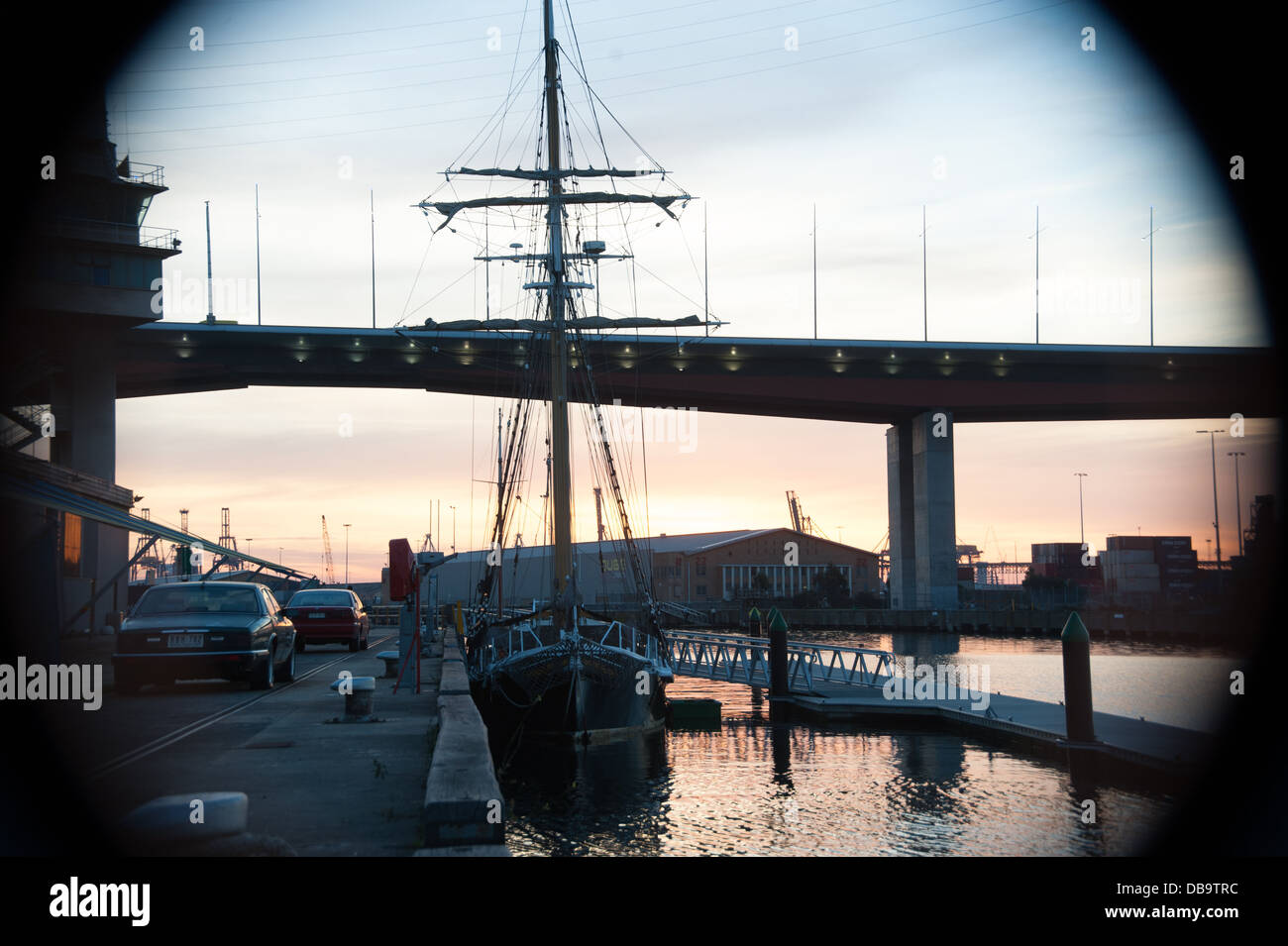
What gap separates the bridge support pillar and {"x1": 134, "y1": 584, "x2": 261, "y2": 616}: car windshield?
66.8m

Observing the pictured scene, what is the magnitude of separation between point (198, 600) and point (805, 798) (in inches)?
425

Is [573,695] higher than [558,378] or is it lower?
lower

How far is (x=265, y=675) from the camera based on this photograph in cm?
1973

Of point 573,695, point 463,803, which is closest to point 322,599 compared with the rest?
point 573,695

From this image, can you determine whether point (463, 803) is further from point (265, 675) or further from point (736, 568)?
point (736, 568)

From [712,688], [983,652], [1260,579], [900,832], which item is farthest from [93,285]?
[1260,579]

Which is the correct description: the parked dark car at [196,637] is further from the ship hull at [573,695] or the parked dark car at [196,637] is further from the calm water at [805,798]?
the ship hull at [573,695]

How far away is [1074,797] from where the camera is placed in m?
19.4

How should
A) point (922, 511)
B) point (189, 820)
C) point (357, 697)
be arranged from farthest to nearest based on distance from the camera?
point (922, 511), point (357, 697), point (189, 820)

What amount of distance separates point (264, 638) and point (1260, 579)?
87151 mm

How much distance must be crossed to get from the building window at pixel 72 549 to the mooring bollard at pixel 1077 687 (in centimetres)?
4893

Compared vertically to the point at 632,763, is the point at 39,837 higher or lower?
higher

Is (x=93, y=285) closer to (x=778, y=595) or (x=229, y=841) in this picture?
(x=229, y=841)

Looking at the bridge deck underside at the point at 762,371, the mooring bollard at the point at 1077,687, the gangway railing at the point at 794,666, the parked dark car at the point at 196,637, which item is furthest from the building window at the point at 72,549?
the mooring bollard at the point at 1077,687
